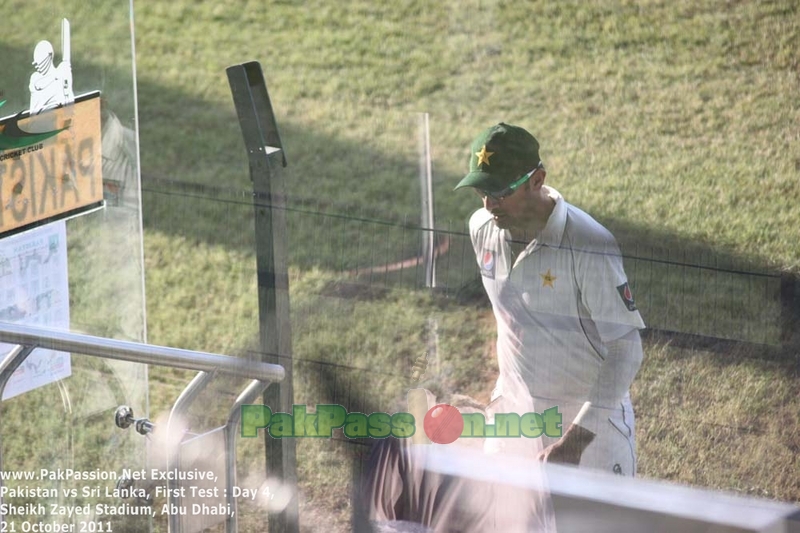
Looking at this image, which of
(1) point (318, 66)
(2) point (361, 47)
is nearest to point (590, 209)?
(2) point (361, 47)

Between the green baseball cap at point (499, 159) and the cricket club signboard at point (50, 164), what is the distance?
29.7 inches

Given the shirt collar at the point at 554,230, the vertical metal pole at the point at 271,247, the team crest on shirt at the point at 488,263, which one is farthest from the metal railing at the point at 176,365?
the shirt collar at the point at 554,230

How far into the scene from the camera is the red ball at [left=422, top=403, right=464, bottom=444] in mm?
1447

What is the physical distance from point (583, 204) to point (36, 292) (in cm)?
99

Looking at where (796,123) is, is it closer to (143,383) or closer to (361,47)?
(143,383)

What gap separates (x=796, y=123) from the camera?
142 centimetres

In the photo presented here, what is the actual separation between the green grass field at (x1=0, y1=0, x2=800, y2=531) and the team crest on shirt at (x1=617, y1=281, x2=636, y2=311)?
0.02m

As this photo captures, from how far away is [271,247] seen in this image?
65.8 inches

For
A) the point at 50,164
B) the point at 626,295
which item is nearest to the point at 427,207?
the point at 626,295

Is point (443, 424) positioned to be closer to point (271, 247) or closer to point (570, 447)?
point (570, 447)

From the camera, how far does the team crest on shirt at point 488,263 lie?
1437 mm

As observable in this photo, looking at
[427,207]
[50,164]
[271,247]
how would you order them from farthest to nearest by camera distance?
1. [50,164]
2. [271,247]
3. [427,207]

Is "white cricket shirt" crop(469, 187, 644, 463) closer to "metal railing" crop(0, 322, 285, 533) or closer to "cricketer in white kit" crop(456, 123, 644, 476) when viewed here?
"cricketer in white kit" crop(456, 123, 644, 476)

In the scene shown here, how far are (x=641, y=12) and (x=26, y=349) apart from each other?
1183mm
